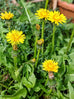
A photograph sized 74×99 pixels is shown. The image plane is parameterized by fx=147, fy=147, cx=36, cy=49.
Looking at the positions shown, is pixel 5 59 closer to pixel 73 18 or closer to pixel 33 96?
pixel 33 96

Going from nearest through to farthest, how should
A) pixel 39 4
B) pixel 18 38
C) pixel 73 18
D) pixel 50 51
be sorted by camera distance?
pixel 18 38
pixel 50 51
pixel 73 18
pixel 39 4

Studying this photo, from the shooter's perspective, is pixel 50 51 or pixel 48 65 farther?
pixel 50 51

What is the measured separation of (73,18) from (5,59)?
1187 millimetres

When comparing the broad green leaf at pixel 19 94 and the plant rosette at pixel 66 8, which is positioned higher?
the plant rosette at pixel 66 8

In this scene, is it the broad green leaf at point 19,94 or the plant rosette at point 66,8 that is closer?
the broad green leaf at point 19,94

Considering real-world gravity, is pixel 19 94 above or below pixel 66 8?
below

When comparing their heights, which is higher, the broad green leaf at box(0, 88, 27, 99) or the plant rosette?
the plant rosette

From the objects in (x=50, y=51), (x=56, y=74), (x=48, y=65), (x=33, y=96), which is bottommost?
(x=33, y=96)

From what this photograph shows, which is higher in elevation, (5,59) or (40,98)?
(5,59)

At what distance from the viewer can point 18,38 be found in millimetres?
1070

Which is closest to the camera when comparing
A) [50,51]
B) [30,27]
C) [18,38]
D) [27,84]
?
[18,38]

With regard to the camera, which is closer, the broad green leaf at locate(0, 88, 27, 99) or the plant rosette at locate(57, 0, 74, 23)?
the broad green leaf at locate(0, 88, 27, 99)

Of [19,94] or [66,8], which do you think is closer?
[19,94]

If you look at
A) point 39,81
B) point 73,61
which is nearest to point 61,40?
Result: point 73,61
